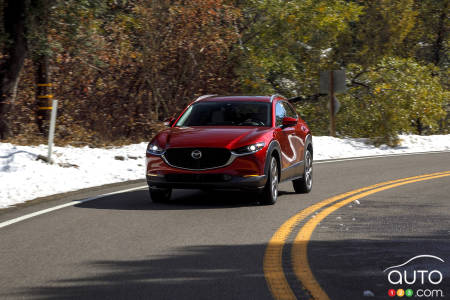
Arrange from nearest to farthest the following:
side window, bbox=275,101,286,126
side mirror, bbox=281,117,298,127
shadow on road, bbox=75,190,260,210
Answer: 1. shadow on road, bbox=75,190,260,210
2. side mirror, bbox=281,117,298,127
3. side window, bbox=275,101,286,126

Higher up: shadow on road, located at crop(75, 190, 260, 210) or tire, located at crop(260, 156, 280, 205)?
tire, located at crop(260, 156, 280, 205)

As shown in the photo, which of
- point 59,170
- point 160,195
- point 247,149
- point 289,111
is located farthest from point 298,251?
point 59,170

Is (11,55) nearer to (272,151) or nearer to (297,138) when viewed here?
(297,138)

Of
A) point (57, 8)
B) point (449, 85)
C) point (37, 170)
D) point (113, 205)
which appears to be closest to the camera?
point (113, 205)

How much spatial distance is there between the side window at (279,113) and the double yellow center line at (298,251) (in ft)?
4.78

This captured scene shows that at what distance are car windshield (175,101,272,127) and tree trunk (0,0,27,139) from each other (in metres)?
7.72

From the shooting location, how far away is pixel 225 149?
1069 cm

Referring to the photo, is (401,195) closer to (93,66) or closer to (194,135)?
(194,135)

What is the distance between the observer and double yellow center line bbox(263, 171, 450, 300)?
19.5 ft

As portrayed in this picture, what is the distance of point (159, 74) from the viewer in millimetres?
22484

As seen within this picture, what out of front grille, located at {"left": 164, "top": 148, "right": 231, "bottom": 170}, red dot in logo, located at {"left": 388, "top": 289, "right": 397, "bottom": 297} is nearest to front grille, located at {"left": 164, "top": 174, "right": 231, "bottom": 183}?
front grille, located at {"left": 164, "top": 148, "right": 231, "bottom": 170}

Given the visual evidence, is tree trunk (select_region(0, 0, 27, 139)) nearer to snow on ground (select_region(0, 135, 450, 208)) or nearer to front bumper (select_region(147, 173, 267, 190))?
snow on ground (select_region(0, 135, 450, 208))

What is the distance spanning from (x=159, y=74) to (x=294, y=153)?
35.0 ft

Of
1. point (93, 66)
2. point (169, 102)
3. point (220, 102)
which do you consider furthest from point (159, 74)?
point (220, 102)
